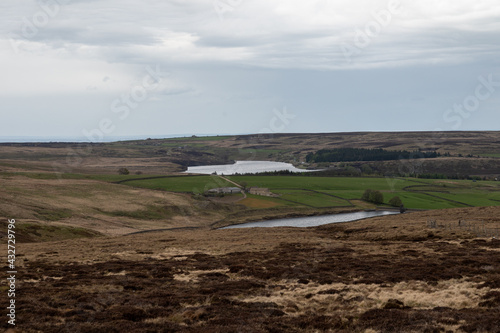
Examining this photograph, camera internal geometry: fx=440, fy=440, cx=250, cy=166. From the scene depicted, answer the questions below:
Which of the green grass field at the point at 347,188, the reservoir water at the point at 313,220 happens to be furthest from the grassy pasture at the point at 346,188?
the reservoir water at the point at 313,220

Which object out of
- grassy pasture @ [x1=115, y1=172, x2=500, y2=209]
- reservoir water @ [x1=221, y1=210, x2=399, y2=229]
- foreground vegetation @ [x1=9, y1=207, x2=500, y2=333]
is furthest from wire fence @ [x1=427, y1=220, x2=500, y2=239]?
grassy pasture @ [x1=115, y1=172, x2=500, y2=209]

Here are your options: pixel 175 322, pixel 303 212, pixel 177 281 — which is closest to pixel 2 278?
pixel 177 281

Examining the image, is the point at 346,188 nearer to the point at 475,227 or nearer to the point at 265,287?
the point at 475,227

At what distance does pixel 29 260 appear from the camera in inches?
1467

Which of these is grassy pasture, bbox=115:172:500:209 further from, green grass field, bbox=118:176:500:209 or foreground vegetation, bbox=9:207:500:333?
foreground vegetation, bbox=9:207:500:333

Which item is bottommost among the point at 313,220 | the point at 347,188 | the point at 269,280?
the point at 313,220

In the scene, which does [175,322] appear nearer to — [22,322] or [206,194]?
[22,322]

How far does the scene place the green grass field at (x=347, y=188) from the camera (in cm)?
12369

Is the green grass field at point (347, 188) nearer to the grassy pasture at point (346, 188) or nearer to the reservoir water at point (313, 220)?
the grassy pasture at point (346, 188)

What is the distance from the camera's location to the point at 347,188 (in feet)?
485

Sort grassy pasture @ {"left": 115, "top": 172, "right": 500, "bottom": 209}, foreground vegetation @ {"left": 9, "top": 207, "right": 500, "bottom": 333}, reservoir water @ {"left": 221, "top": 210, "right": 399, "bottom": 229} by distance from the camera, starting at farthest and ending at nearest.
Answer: grassy pasture @ {"left": 115, "top": 172, "right": 500, "bottom": 209}, reservoir water @ {"left": 221, "top": 210, "right": 399, "bottom": 229}, foreground vegetation @ {"left": 9, "top": 207, "right": 500, "bottom": 333}

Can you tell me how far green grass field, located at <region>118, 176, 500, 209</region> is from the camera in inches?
4870

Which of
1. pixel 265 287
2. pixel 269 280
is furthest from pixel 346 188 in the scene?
pixel 265 287

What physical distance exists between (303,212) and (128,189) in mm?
48757
